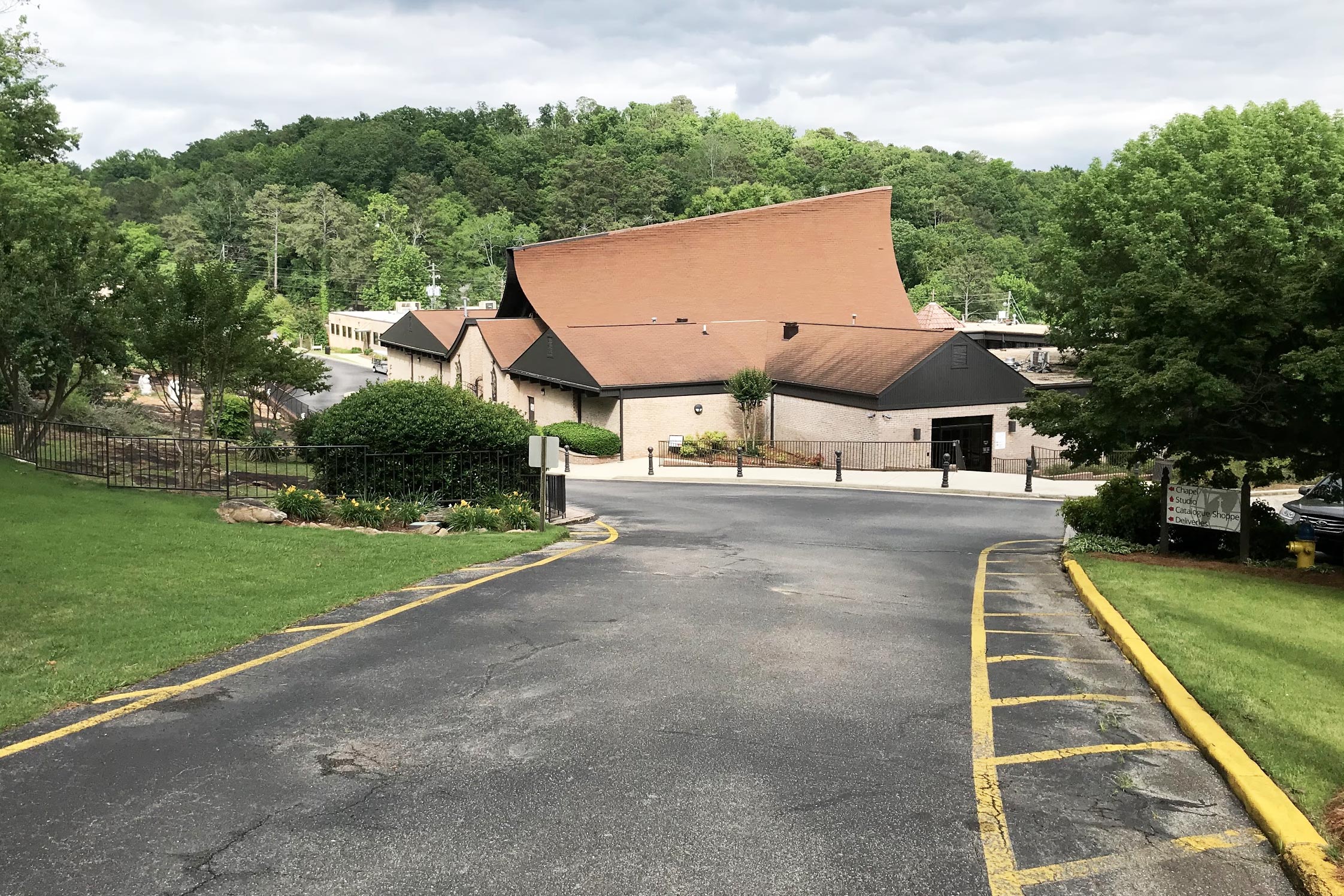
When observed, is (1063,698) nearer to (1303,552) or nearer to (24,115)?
(1303,552)

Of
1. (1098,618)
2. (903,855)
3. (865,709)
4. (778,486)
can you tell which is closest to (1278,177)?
(778,486)

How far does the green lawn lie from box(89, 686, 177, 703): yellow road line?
26.6ft

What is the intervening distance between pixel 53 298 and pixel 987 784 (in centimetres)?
2305

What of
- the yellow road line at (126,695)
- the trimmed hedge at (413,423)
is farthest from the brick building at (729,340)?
the yellow road line at (126,695)

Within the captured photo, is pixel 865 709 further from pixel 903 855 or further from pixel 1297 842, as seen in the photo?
pixel 1297 842

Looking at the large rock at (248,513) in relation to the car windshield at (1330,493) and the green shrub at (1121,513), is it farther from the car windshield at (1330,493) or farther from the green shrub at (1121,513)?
the car windshield at (1330,493)

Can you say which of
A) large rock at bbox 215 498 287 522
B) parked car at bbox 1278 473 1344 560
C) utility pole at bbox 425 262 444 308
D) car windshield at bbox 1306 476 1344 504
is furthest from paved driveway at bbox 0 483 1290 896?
utility pole at bbox 425 262 444 308

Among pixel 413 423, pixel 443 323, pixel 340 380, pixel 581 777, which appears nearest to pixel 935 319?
pixel 443 323

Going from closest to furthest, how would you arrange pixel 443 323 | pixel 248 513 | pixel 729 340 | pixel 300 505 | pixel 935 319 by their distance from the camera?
1. pixel 248 513
2. pixel 300 505
3. pixel 729 340
4. pixel 935 319
5. pixel 443 323

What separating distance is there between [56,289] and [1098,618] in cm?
2217

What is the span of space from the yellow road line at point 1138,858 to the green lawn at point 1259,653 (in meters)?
0.45

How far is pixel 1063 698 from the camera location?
855cm

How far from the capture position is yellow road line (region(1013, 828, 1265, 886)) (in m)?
5.44

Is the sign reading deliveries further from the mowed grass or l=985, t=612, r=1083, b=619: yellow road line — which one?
the mowed grass
